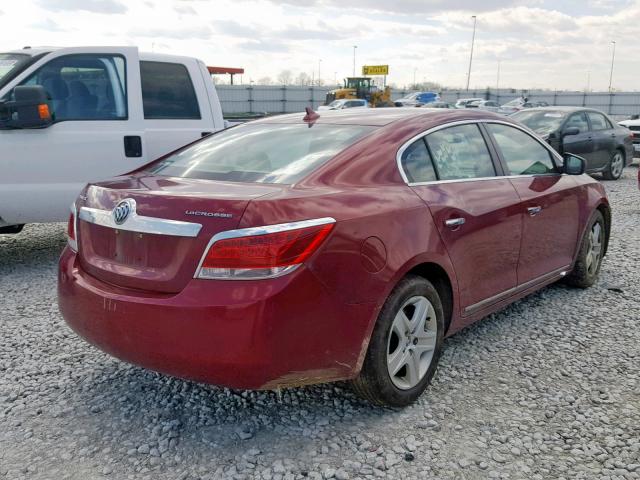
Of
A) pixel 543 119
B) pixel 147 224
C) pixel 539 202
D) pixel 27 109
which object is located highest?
pixel 27 109

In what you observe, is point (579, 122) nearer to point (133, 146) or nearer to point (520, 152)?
point (520, 152)

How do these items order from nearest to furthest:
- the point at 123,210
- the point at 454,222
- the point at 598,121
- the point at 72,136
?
the point at 123,210, the point at 454,222, the point at 72,136, the point at 598,121

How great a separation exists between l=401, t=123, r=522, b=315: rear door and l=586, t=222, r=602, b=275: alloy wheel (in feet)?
4.85

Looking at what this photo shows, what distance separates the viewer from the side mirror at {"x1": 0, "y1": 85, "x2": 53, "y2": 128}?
16.5 feet

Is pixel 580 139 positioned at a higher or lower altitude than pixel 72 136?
lower

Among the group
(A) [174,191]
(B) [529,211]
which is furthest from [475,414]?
(A) [174,191]

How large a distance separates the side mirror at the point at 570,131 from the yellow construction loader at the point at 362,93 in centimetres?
2959

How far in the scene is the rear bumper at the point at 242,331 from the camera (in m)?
2.55

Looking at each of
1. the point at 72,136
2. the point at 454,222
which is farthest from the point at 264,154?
the point at 72,136

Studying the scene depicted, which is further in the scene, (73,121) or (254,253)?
(73,121)

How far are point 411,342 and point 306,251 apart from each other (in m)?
0.92

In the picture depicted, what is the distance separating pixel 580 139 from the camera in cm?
1232

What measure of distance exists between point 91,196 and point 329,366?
1.50 meters

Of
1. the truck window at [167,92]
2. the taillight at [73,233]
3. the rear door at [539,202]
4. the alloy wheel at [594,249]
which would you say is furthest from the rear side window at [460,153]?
the truck window at [167,92]
